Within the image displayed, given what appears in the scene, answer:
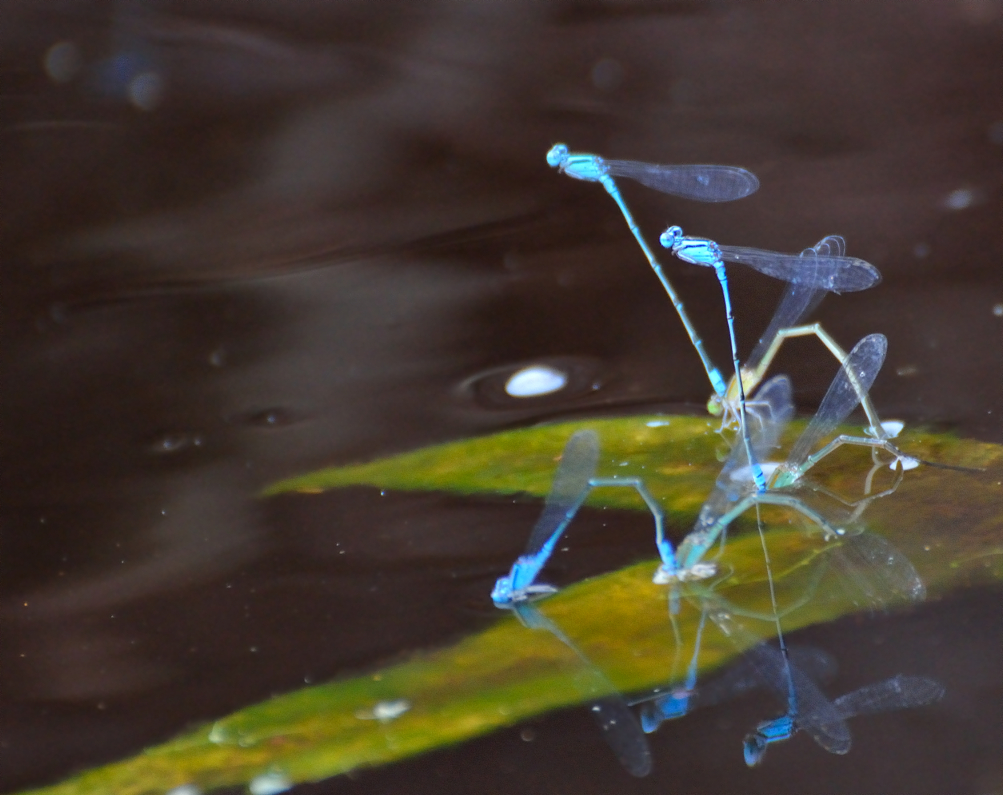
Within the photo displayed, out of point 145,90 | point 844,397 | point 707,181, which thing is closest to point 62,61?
point 145,90

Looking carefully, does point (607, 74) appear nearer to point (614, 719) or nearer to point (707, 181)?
point (707, 181)

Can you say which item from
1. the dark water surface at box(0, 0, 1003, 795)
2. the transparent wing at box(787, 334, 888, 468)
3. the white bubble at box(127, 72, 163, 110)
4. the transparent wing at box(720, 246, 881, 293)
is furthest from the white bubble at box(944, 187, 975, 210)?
the white bubble at box(127, 72, 163, 110)

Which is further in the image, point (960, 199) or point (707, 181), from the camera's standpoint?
point (960, 199)

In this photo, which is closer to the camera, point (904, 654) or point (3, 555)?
point (904, 654)

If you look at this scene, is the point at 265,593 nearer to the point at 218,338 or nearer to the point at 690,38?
the point at 218,338

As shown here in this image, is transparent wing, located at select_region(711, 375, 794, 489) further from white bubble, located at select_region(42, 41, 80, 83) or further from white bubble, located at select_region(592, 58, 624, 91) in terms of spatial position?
white bubble, located at select_region(42, 41, 80, 83)

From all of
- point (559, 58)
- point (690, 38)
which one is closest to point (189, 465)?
point (559, 58)

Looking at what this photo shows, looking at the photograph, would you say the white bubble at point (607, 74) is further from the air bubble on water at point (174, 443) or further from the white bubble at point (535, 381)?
the air bubble on water at point (174, 443)
